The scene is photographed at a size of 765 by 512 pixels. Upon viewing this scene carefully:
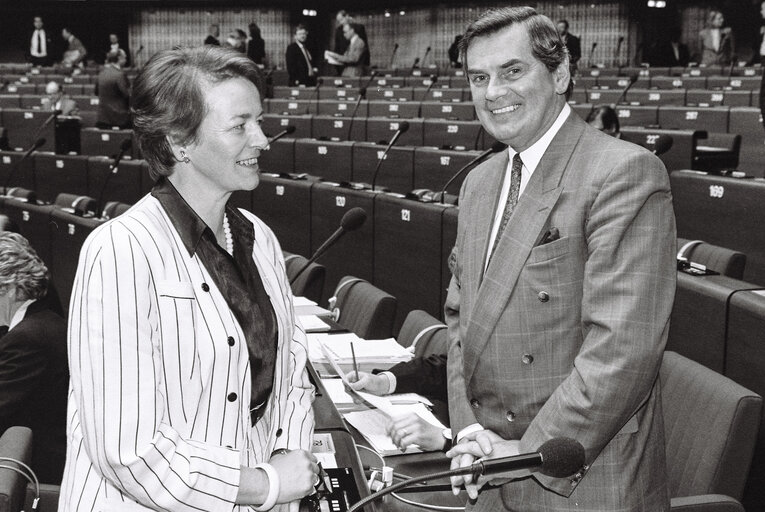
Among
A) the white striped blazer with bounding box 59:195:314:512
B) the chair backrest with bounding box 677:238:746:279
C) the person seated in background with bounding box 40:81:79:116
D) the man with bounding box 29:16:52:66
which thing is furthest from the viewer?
the man with bounding box 29:16:52:66

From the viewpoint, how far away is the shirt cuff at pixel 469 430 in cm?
153

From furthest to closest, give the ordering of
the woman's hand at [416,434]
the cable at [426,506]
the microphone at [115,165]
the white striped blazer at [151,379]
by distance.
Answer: the microphone at [115,165] → the woman's hand at [416,434] → the cable at [426,506] → the white striped blazer at [151,379]

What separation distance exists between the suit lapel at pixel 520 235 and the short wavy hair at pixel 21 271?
5.94 ft

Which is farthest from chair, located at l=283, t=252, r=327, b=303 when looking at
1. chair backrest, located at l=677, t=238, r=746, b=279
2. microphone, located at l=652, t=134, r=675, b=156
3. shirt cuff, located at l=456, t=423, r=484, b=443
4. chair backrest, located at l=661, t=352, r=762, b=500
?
shirt cuff, located at l=456, t=423, r=484, b=443

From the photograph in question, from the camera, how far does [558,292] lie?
1.39m

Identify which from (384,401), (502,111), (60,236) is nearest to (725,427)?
(384,401)

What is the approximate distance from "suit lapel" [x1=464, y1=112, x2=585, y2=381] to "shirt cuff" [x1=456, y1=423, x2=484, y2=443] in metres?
0.12

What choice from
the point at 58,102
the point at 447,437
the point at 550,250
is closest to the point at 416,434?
the point at 447,437

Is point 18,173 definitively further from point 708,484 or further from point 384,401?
Result: point 708,484

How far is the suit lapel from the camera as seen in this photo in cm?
142

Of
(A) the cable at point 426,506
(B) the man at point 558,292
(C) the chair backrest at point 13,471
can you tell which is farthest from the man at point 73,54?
(B) the man at point 558,292

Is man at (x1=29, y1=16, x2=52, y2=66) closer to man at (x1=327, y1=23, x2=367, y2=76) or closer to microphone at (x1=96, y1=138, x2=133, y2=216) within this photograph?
man at (x1=327, y1=23, x2=367, y2=76)

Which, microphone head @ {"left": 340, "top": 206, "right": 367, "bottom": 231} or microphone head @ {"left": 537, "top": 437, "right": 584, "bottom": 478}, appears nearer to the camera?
microphone head @ {"left": 537, "top": 437, "right": 584, "bottom": 478}

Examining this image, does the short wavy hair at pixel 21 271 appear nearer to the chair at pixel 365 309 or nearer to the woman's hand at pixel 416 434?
the chair at pixel 365 309
